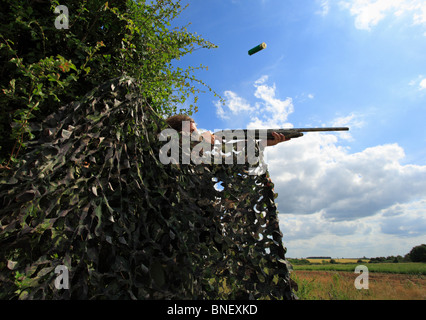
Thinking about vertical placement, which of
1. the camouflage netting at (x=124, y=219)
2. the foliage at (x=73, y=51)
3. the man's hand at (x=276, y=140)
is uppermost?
the foliage at (x=73, y=51)

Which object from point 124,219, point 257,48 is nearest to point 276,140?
point 257,48

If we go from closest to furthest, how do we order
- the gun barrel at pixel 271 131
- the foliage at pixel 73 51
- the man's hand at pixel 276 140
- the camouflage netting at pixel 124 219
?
the camouflage netting at pixel 124 219, the foliage at pixel 73 51, the gun barrel at pixel 271 131, the man's hand at pixel 276 140

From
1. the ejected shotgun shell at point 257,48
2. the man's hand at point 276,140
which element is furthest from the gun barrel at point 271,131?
the ejected shotgun shell at point 257,48

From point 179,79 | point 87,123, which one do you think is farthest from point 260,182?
point 179,79

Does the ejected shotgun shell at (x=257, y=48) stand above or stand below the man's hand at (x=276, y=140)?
above

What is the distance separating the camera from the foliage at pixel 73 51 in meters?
2.91

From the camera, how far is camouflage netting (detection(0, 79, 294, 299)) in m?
1.79

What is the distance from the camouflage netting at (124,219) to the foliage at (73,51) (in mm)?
635

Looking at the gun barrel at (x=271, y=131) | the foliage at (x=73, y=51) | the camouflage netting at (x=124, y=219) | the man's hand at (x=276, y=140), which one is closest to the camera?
the camouflage netting at (x=124, y=219)

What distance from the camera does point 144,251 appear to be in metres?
2.12

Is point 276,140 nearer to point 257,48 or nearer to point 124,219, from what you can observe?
point 257,48

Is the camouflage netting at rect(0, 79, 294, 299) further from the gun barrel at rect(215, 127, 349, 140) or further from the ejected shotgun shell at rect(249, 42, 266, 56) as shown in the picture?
the ejected shotgun shell at rect(249, 42, 266, 56)

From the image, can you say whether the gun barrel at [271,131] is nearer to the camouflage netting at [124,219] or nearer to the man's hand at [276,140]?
the man's hand at [276,140]

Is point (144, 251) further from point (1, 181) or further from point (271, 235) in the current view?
point (271, 235)
